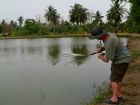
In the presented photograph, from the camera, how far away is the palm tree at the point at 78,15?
97.6 meters

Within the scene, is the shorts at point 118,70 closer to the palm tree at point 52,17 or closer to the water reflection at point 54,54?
the water reflection at point 54,54

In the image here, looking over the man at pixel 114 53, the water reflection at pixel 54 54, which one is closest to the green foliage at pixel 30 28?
the water reflection at pixel 54 54

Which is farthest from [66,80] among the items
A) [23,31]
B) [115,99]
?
[23,31]

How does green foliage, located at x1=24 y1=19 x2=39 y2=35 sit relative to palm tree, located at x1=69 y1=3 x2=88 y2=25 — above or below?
below

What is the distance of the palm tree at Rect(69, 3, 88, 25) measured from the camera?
97562mm

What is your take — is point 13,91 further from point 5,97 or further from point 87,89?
point 87,89

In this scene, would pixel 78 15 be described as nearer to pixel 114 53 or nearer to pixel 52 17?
pixel 52 17

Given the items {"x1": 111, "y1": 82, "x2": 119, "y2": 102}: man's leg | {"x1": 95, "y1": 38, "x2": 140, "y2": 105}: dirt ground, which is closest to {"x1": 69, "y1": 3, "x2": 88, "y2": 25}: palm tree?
{"x1": 95, "y1": 38, "x2": 140, "y2": 105}: dirt ground

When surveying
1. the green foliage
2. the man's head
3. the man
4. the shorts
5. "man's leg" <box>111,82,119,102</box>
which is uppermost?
the man's head

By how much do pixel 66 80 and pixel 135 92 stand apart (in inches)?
187

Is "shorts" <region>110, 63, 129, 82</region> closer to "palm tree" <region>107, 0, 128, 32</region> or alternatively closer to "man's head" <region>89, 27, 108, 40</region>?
"man's head" <region>89, 27, 108, 40</region>

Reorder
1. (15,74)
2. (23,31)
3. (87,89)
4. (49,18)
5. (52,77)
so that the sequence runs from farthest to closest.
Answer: (49,18), (23,31), (15,74), (52,77), (87,89)

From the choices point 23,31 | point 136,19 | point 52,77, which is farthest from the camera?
point 23,31

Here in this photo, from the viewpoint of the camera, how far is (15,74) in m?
15.0
